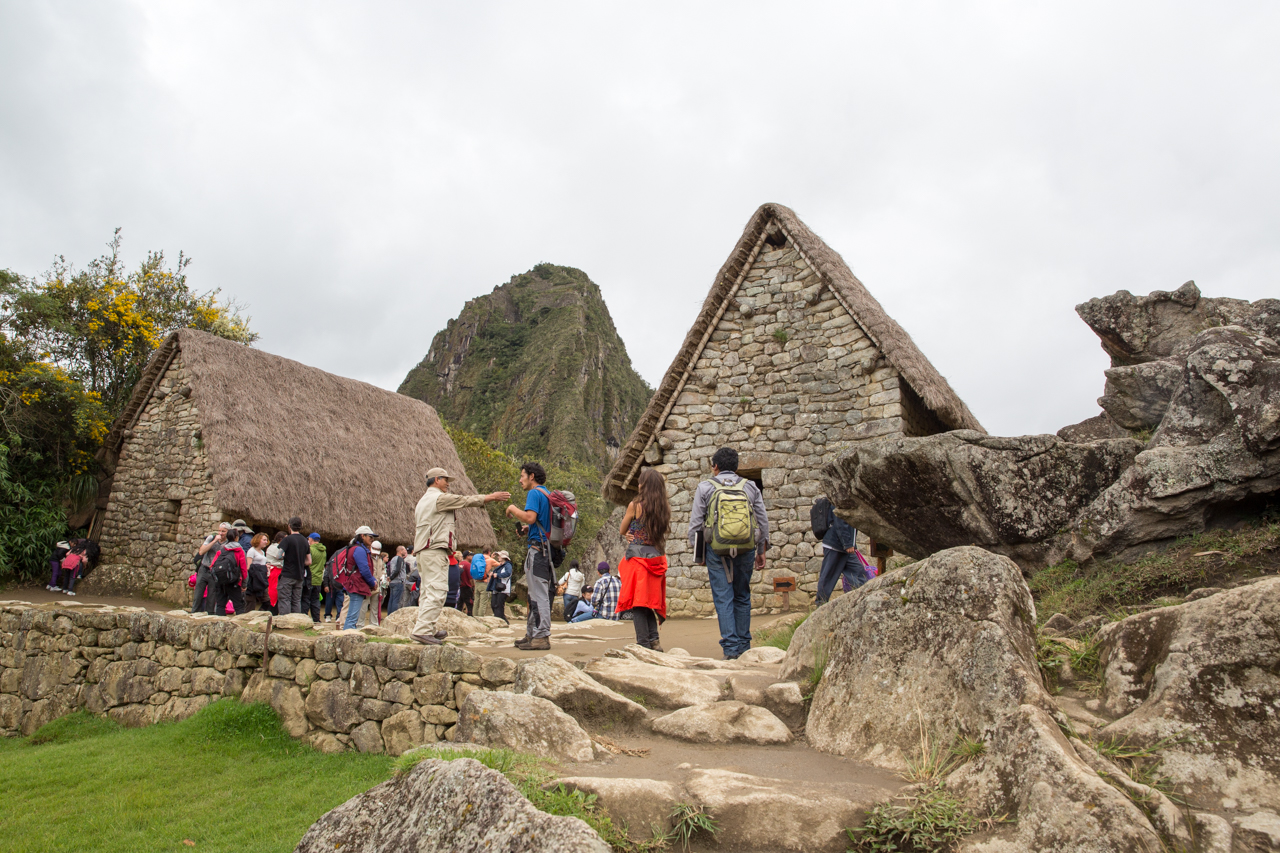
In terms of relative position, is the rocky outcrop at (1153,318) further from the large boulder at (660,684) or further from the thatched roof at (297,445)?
the thatched roof at (297,445)

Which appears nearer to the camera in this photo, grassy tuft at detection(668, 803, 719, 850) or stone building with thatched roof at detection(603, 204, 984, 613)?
grassy tuft at detection(668, 803, 719, 850)

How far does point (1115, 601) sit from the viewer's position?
424 cm

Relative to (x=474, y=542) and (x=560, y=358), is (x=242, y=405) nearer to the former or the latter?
(x=474, y=542)

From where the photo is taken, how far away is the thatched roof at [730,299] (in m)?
10.4

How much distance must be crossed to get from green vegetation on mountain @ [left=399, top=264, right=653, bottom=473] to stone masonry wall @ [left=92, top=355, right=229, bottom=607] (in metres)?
37.6

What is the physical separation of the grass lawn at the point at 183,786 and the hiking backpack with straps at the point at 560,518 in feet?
6.86

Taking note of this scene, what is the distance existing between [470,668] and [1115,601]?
13.3ft

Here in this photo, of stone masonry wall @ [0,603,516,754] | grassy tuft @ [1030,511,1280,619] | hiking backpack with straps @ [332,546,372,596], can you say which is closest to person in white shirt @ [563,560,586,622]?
hiking backpack with straps @ [332,546,372,596]

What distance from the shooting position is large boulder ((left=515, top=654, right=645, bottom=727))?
3912 mm

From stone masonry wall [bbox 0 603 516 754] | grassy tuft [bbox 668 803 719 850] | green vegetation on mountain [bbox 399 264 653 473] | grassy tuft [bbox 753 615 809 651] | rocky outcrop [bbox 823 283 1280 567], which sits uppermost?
green vegetation on mountain [bbox 399 264 653 473]

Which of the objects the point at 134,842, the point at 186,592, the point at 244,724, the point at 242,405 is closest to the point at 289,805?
the point at 134,842

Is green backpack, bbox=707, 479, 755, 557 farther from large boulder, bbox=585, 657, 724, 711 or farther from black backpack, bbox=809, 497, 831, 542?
black backpack, bbox=809, 497, 831, 542

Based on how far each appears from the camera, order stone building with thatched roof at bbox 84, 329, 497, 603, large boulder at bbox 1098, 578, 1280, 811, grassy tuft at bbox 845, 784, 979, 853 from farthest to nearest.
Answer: stone building with thatched roof at bbox 84, 329, 497, 603
large boulder at bbox 1098, 578, 1280, 811
grassy tuft at bbox 845, 784, 979, 853

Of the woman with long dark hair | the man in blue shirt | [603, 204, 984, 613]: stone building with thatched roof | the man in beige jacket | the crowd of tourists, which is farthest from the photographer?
[603, 204, 984, 613]: stone building with thatched roof
